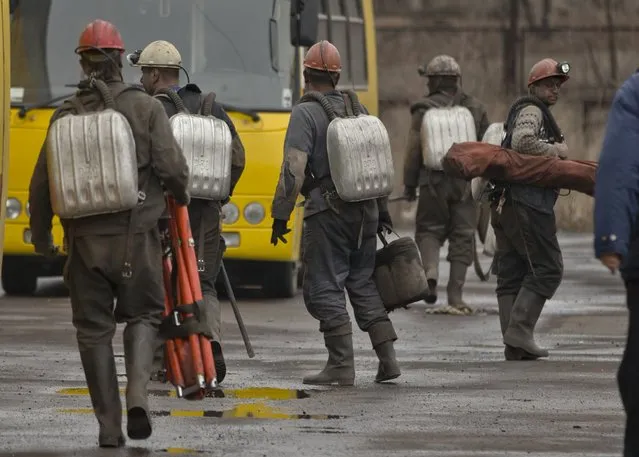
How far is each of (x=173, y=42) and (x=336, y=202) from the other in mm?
6436

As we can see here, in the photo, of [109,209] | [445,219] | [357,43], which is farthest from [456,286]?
[109,209]

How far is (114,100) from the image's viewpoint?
8.90 metres

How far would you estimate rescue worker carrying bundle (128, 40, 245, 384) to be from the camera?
11500mm

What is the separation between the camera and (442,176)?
1703cm

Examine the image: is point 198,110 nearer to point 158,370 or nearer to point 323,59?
point 323,59

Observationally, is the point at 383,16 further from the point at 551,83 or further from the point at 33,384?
the point at 33,384

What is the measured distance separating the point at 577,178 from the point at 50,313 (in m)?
5.09

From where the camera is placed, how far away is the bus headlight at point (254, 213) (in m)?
17.5

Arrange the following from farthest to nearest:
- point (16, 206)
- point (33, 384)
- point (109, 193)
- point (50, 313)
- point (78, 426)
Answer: point (16, 206)
point (50, 313)
point (33, 384)
point (78, 426)
point (109, 193)

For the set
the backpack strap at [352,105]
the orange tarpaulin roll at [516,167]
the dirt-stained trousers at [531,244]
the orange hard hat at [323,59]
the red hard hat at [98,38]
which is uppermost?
the red hard hat at [98,38]

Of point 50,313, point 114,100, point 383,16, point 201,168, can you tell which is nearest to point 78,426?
point 114,100

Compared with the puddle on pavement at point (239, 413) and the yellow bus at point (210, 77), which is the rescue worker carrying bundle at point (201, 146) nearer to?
the puddle on pavement at point (239, 413)

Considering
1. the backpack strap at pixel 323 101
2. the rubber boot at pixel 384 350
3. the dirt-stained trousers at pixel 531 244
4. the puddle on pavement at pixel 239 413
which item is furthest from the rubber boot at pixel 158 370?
the dirt-stained trousers at pixel 531 244

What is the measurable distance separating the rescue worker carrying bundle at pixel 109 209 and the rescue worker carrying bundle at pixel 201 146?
242cm
